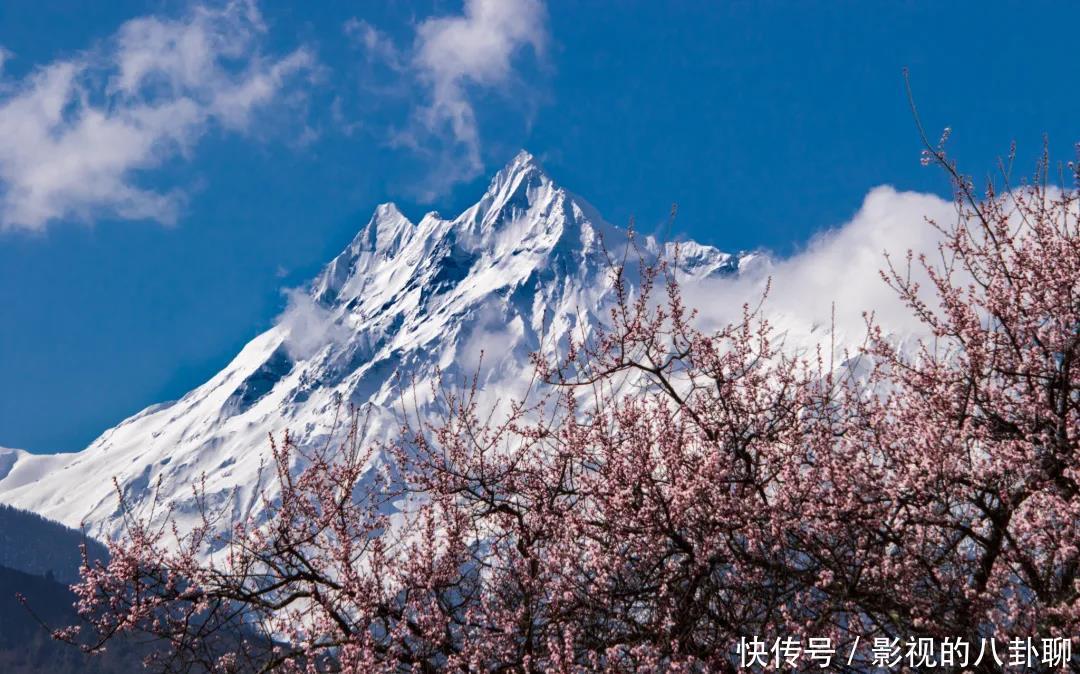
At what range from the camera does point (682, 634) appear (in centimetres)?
697

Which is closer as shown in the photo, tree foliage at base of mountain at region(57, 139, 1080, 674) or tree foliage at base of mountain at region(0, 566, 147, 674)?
tree foliage at base of mountain at region(57, 139, 1080, 674)

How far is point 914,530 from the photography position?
711 centimetres

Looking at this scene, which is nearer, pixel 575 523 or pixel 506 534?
pixel 575 523

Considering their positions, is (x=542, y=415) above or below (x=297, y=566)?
above

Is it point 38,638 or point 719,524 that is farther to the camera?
point 38,638

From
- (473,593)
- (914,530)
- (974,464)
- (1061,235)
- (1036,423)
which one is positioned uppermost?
(1061,235)

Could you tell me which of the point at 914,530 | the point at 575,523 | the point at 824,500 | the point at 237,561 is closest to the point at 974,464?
the point at 914,530

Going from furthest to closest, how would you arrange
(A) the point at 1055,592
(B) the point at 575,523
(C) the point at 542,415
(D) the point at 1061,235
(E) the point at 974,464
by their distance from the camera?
(C) the point at 542,415 → (D) the point at 1061,235 → (B) the point at 575,523 → (E) the point at 974,464 → (A) the point at 1055,592

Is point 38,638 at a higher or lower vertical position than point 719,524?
higher

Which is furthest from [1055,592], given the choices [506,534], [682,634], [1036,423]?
[506,534]

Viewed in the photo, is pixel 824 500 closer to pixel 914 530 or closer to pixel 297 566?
pixel 914 530

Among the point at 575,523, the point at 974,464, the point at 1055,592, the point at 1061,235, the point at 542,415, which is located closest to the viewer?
the point at 1055,592

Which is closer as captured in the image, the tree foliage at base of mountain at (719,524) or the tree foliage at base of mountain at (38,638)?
the tree foliage at base of mountain at (719,524)

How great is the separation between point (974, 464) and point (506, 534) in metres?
4.53
